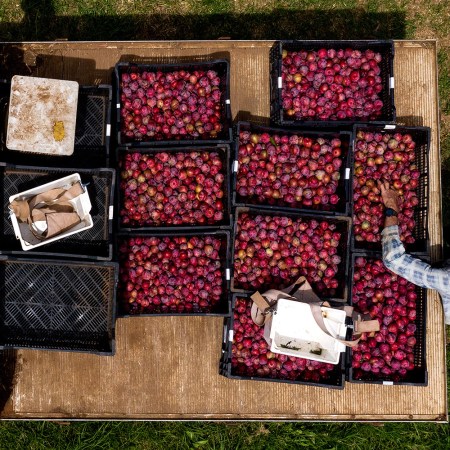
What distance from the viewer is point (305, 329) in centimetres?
405

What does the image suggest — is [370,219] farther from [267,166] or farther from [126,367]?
[126,367]

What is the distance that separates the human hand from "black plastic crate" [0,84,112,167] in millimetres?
2807

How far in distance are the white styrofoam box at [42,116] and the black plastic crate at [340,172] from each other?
5.25 feet

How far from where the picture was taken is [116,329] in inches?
178

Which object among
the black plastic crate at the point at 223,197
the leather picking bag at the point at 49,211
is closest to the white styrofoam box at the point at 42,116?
the leather picking bag at the point at 49,211

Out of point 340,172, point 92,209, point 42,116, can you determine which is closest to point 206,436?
point 92,209

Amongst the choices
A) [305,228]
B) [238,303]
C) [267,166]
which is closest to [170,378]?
[238,303]

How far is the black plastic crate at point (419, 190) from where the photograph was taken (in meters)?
4.32

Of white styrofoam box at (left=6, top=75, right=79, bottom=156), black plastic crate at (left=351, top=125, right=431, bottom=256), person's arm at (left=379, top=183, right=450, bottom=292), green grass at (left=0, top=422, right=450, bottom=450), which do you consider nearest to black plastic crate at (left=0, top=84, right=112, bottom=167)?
white styrofoam box at (left=6, top=75, right=79, bottom=156)

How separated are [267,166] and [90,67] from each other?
2.21 meters

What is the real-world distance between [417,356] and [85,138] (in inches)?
157

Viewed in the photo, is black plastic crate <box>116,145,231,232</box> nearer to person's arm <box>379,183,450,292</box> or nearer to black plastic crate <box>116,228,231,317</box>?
black plastic crate <box>116,228,231,317</box>

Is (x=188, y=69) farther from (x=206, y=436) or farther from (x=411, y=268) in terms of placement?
(x=206, y=436)

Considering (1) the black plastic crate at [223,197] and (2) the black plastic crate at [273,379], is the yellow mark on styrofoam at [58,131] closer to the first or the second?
(1) the black plastic crate at [223,197]
